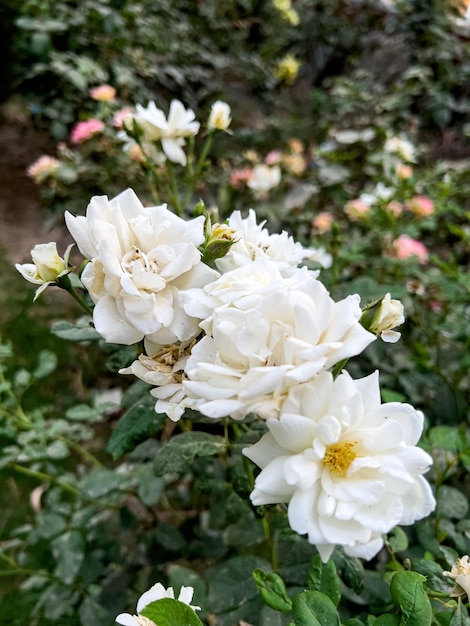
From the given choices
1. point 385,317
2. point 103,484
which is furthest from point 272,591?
point 103,484

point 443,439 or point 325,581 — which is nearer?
point 325,581

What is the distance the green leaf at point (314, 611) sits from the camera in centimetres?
39

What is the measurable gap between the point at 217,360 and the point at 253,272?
3.2 inches

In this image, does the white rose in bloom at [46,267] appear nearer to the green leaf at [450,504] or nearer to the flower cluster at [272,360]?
the flower cluster at [272,360]

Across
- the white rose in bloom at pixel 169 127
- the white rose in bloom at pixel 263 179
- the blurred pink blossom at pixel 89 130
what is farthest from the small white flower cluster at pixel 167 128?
the white rose in bloom at pixel 263 179

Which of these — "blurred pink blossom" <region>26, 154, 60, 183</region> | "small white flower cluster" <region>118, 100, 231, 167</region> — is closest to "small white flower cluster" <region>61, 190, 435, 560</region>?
"small white flower cluster" <region>118, 100, 231, 167</region>

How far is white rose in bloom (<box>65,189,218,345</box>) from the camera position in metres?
0.43

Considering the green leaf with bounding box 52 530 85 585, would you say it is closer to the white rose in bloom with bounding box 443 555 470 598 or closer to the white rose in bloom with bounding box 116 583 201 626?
the white rose in bloom with bounding box 116 583 201 626

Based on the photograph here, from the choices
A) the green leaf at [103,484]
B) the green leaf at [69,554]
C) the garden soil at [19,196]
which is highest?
the green leaf at [103,484]

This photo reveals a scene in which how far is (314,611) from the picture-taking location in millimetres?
397

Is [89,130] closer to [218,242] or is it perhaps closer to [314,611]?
[218,242]

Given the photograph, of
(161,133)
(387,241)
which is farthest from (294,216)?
(161,133)

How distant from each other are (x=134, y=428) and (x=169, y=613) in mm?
284

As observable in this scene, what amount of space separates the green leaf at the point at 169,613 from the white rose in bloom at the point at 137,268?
20 centimetres
